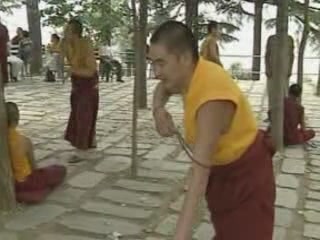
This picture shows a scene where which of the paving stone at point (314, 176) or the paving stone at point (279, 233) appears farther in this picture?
the paving stone at point (314, 176)

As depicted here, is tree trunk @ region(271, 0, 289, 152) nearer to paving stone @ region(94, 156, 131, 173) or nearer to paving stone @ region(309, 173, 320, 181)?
paving stone @ region(309, 173, 320, 181)

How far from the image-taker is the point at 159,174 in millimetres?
5355

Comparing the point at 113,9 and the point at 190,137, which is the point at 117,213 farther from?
the point at 113,9

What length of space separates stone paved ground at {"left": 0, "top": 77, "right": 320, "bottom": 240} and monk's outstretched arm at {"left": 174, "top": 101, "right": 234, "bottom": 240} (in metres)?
2.09

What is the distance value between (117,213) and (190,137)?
2451mm

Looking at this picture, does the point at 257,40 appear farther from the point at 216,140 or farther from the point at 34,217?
the point at 216,140

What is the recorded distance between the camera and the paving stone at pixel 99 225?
156 inches

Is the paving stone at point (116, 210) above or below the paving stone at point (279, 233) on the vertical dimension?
above

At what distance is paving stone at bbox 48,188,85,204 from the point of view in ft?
15.0

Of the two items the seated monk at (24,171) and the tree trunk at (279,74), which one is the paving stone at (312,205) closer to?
the tree trunk at (279,74)

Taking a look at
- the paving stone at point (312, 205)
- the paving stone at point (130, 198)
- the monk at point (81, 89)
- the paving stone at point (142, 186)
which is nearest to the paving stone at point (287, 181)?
the paving stone at point (312, 205)

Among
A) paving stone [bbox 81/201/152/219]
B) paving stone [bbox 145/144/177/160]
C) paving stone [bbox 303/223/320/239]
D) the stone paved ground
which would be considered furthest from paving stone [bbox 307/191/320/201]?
paving stone [bbox 145/144/177/160]

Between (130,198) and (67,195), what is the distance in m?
→ 0.51

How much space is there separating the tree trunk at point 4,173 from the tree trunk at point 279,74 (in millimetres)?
2957
